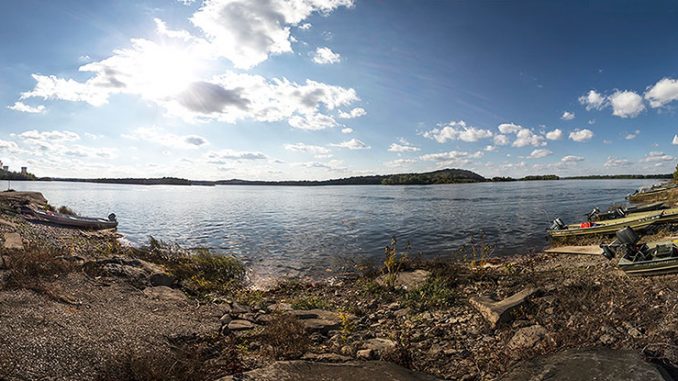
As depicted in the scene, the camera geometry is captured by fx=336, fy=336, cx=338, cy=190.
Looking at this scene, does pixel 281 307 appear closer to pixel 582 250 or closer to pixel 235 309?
pixel 235 309

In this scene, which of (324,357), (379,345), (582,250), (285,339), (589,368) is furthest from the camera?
(582,250)

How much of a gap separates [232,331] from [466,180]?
7888 inches

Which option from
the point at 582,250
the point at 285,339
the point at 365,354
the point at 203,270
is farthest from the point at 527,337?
the point at 582,250

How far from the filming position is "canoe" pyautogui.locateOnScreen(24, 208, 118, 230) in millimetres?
25728

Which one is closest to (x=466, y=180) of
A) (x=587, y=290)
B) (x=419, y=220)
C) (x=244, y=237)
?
(x=419, y=220)

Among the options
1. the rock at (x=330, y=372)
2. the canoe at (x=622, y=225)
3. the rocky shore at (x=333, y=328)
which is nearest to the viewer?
the rocky shore at (x=333, y=328)

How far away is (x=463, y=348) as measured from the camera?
6.67 meters

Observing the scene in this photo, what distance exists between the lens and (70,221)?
1068 inches

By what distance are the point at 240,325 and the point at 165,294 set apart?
10.9 feet

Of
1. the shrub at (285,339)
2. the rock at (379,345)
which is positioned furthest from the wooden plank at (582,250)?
the shrub at (285,339)

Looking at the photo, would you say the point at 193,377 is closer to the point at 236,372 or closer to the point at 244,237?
the point at 236,372

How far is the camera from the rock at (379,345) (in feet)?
21.2

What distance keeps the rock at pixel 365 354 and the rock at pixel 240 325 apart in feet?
9.54

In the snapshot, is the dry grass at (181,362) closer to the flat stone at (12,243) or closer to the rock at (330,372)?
the rock at (330,372)
